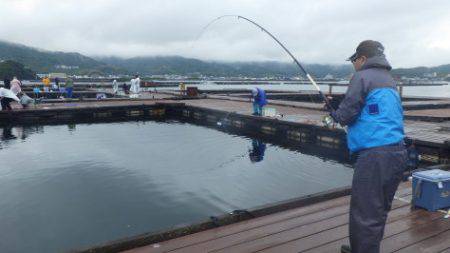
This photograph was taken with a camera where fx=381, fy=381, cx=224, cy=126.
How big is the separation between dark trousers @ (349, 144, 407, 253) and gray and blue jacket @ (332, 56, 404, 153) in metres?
0.12

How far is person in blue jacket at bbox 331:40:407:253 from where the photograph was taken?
3.66m

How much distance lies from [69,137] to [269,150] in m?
10.6

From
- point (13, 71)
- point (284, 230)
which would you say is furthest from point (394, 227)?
point (13, 71)

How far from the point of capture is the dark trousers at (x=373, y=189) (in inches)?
144

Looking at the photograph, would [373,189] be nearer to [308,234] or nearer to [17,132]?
[308,234]

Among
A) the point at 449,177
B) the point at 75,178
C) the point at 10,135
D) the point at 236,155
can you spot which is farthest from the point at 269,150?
the point at 10,135

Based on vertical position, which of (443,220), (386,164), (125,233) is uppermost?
(386,164)

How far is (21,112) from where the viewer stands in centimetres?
2369

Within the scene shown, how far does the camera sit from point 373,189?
3.66 metres

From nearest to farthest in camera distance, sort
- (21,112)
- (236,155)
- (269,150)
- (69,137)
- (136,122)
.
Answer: (236,155), (269,150), (69,137), (21,112), (136,122)

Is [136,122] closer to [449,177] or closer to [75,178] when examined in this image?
[75,178]

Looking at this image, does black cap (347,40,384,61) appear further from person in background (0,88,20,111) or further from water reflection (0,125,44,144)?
person in background (0,88,20,111)

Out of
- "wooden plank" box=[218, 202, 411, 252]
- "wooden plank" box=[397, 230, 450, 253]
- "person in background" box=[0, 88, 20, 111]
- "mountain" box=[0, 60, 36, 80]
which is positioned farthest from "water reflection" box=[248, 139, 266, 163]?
"mountain" box=[0, 60, 36, 80]

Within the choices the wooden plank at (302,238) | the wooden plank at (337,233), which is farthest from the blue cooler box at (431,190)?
the wooden plank at (302,238)
